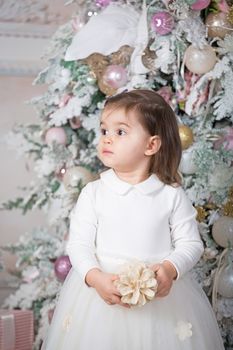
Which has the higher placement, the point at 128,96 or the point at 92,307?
the point at 128,96

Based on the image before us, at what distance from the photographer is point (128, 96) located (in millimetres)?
1438

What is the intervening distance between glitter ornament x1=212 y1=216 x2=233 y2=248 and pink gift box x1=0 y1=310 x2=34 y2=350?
769 mm

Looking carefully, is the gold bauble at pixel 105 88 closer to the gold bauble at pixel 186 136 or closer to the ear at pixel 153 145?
the gold bauble at pixel 186 136

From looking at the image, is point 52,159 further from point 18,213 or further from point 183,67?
point 18,213

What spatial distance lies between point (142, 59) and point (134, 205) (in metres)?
0.69

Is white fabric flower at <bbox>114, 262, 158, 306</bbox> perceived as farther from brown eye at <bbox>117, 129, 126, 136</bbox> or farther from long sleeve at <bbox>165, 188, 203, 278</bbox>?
brown eye at <bbox>117, 129, 126, 136</bbox>

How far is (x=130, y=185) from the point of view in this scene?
1437 mm

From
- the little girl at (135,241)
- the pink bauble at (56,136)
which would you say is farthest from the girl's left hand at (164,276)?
the pink bauble at (56,136)

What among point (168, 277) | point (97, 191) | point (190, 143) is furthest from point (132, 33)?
point (168, 277)

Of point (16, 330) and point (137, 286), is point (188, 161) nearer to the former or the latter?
point (137, 286)

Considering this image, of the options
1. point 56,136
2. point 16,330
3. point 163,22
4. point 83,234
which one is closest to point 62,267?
point 16,330

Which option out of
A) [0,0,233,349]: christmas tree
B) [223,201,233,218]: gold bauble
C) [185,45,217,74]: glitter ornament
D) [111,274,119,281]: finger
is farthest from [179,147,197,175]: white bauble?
[111,274,119,281]: finger

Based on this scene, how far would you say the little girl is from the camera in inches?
53.6

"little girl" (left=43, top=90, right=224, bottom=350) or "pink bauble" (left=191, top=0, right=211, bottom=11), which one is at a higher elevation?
"pink bauble" (left=191, top=0, right=211, bottom=11)
